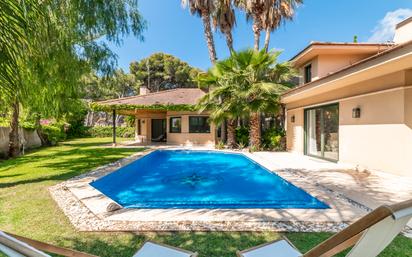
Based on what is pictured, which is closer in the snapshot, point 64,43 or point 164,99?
point 64,43

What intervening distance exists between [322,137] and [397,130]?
3.97 metres

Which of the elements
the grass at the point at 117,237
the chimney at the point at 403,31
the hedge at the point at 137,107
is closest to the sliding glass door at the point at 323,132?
the chimney at the point at 403,31

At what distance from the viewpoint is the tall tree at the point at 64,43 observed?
3531 millimetres

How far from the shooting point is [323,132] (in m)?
11.3

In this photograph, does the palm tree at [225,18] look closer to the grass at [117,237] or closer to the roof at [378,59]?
the roof at [378,59]

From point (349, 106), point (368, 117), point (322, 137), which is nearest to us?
point (368, 117)

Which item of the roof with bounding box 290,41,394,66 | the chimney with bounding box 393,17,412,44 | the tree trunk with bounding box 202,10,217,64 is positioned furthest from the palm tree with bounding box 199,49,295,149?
the chimney with bounding box 393,17,412,44

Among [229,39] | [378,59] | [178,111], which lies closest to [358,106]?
[378,59]

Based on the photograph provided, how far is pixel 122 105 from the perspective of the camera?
17516 millimetres

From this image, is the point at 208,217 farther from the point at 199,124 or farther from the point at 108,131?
the point at 108,131

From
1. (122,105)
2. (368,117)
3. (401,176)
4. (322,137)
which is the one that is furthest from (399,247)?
(122,105)

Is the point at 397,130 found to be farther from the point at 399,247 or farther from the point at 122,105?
the point at 122,105

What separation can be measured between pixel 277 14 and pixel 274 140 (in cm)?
1040

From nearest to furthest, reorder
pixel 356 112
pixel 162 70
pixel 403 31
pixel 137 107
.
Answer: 1. pixel 356 112
2. pixel 403 31
3. pixel 137 107
4. pixel 162 70
